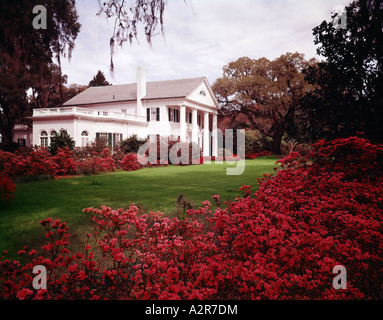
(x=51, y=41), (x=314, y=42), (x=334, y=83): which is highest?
(x=314, y=42)

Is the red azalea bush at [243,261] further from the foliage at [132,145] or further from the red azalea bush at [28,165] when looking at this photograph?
the foliage at [132,145]

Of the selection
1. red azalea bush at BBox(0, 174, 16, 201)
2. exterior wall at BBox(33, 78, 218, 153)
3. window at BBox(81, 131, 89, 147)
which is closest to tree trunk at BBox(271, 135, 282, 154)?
exterior wall at BBox(33, 78, 218, 153)

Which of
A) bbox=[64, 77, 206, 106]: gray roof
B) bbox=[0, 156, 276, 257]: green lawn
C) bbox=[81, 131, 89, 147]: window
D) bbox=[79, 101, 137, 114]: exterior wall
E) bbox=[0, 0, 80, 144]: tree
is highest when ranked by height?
bbox=[64, 77, 206, 106]: gray roof

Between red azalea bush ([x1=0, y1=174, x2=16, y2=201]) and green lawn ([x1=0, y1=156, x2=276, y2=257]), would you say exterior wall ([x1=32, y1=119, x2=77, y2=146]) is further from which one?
red azalea bush ([x1=0, y1=174, x2=16, y2=201])

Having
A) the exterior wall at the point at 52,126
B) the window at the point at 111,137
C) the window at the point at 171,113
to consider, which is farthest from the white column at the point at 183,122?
the exterior wall at the point at 52,126

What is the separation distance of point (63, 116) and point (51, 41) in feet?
64.7

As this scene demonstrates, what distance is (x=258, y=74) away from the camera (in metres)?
33.0

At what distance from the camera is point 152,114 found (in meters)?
30.0

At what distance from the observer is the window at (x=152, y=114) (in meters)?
29.9

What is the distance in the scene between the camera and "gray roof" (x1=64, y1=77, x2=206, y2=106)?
1191 inches

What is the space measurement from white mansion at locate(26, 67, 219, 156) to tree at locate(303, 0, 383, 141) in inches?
740

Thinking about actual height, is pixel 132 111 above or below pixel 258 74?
below

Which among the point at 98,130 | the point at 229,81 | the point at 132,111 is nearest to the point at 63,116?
the point at 98,130
